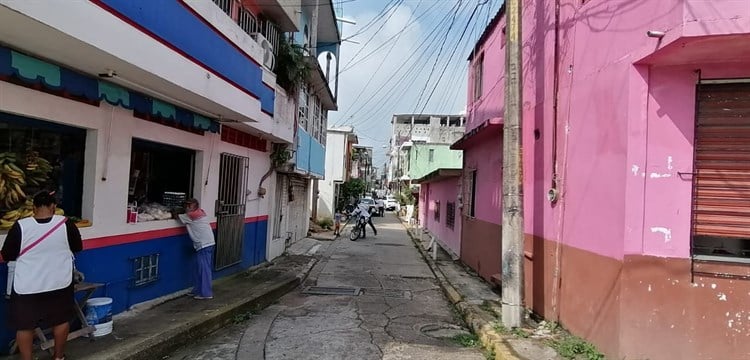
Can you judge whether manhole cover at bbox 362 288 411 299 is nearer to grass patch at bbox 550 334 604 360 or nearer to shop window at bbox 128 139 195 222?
shop window at bbox 128 139 195 222

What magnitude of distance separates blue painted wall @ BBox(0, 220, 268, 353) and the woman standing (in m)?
0.50

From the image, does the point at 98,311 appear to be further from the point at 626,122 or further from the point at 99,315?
the point at 626,122

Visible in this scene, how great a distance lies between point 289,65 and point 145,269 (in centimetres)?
664

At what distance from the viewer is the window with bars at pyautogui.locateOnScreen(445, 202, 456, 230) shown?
53.0 ft

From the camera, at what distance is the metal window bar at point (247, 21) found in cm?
995

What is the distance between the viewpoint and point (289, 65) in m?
11.9

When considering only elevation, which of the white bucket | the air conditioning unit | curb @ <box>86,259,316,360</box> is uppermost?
the air conditioning unit

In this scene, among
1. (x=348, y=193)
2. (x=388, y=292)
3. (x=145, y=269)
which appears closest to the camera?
(x=145, y=269)

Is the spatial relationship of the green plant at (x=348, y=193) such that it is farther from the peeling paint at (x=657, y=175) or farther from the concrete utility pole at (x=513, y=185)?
the peeling paint at (x=657, y=175)

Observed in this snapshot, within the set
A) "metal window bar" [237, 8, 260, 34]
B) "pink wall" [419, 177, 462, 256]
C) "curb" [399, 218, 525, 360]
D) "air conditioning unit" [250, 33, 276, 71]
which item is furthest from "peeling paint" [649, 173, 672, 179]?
"pink wall" [419, 177, 462, 256]

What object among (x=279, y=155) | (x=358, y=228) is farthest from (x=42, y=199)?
(x=358, y=228)

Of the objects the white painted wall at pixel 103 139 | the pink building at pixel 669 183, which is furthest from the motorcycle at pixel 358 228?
the pink building at pixel 669 183

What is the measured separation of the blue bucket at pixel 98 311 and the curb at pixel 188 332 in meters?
0.55

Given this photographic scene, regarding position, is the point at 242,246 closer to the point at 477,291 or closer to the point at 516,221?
the point at 477,291
